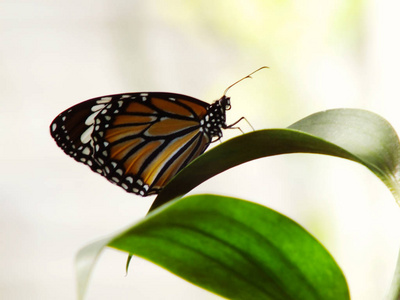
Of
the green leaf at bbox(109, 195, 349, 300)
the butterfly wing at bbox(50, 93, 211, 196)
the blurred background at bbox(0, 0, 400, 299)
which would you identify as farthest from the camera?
the blurred background at bbox(0, 0, 400, 299)

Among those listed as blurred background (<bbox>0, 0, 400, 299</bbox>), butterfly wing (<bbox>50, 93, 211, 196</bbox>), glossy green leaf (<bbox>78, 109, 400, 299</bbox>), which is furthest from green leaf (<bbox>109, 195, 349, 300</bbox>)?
blurred background (<bbox>0, 0, 400, 299</bbox>)

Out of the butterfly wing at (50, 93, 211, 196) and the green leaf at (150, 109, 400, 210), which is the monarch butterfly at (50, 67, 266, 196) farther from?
the green leaf at (150, 109, 400, 210)

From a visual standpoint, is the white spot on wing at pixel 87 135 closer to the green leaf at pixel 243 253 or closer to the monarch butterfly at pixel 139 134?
the monarch butterfly at pixel 139 134

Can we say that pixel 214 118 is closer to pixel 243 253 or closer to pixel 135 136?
pixel 135 136

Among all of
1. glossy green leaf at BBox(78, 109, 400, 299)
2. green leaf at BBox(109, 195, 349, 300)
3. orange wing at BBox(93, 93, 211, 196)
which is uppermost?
orange wing at BBox(93, 93, 211, 196)

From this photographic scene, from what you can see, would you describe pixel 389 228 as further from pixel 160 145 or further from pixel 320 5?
pixel 160 145

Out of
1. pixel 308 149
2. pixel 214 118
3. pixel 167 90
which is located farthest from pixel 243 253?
pixel 167 90
